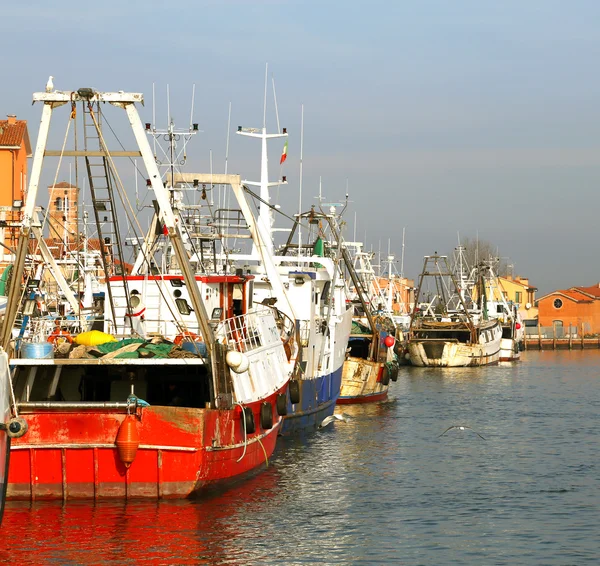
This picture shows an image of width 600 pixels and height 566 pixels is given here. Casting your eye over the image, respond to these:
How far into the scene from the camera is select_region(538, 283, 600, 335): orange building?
130 m

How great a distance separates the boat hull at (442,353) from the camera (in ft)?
245

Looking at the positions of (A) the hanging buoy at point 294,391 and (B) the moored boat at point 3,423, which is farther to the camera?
(A) the hanging buoy at point 294,391

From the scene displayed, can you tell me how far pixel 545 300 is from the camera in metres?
131

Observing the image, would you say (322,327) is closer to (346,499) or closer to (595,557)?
(346,499)

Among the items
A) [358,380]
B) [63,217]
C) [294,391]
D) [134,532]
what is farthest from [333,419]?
[63,217]

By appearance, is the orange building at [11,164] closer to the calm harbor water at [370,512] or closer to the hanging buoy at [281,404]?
the calm harbor water at [370,512]

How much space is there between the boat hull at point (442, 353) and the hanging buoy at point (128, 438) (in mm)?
56501

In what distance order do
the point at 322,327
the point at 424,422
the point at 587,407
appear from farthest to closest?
the point at 587,407 < the point at 424,422 < the point at 322,327

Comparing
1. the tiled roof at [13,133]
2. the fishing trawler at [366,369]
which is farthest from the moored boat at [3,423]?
the tiled roof at [13,133]

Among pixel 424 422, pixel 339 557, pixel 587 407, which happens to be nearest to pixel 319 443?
pixel 424 422

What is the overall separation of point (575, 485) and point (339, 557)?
916 centimetres

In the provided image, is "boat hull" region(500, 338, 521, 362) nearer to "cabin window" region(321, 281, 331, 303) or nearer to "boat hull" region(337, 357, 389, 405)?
"boat hull" region(337, 357, 389, 405)

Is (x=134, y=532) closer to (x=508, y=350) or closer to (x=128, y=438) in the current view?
(x=128, y=438)

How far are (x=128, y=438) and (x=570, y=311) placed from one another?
116168mm
